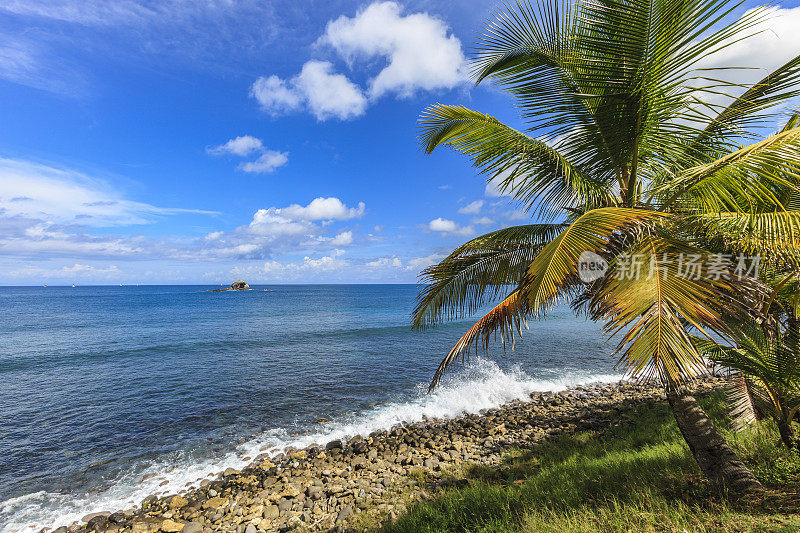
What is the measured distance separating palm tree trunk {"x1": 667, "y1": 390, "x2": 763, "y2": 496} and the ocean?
8.77 meters

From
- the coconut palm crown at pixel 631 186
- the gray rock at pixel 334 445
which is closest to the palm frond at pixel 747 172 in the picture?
the coconut palm crown at pixel 631 186

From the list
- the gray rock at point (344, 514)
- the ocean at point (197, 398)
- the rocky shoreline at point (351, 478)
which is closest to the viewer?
the gray rock at point (344, 514)

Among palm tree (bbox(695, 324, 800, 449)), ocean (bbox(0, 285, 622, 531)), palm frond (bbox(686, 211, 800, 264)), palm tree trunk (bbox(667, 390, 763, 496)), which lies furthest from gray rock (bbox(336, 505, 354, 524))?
palm frond (bbox(686, 211, 800, 264))

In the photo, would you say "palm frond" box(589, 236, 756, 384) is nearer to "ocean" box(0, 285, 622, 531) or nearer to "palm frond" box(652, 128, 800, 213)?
"palm frond" box(652, 128, 800, 213)

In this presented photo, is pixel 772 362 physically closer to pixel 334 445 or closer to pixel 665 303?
pixel 665 303

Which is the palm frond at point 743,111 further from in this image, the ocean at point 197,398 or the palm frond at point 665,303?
the ocean at point 197,398

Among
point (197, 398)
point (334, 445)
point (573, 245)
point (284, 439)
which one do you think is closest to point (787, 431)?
point (573, 245)

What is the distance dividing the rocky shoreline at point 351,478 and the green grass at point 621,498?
3.73 feet

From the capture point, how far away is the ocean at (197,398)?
8.48 metres

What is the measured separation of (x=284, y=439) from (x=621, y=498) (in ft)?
30.4

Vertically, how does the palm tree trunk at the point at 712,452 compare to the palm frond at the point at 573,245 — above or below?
below

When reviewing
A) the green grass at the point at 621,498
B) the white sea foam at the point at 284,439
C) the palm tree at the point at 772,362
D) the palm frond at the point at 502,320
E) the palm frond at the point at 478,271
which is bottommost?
the white sea foam at the point at 284,439

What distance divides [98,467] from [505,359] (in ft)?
61.5

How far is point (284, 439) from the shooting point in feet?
33.9
